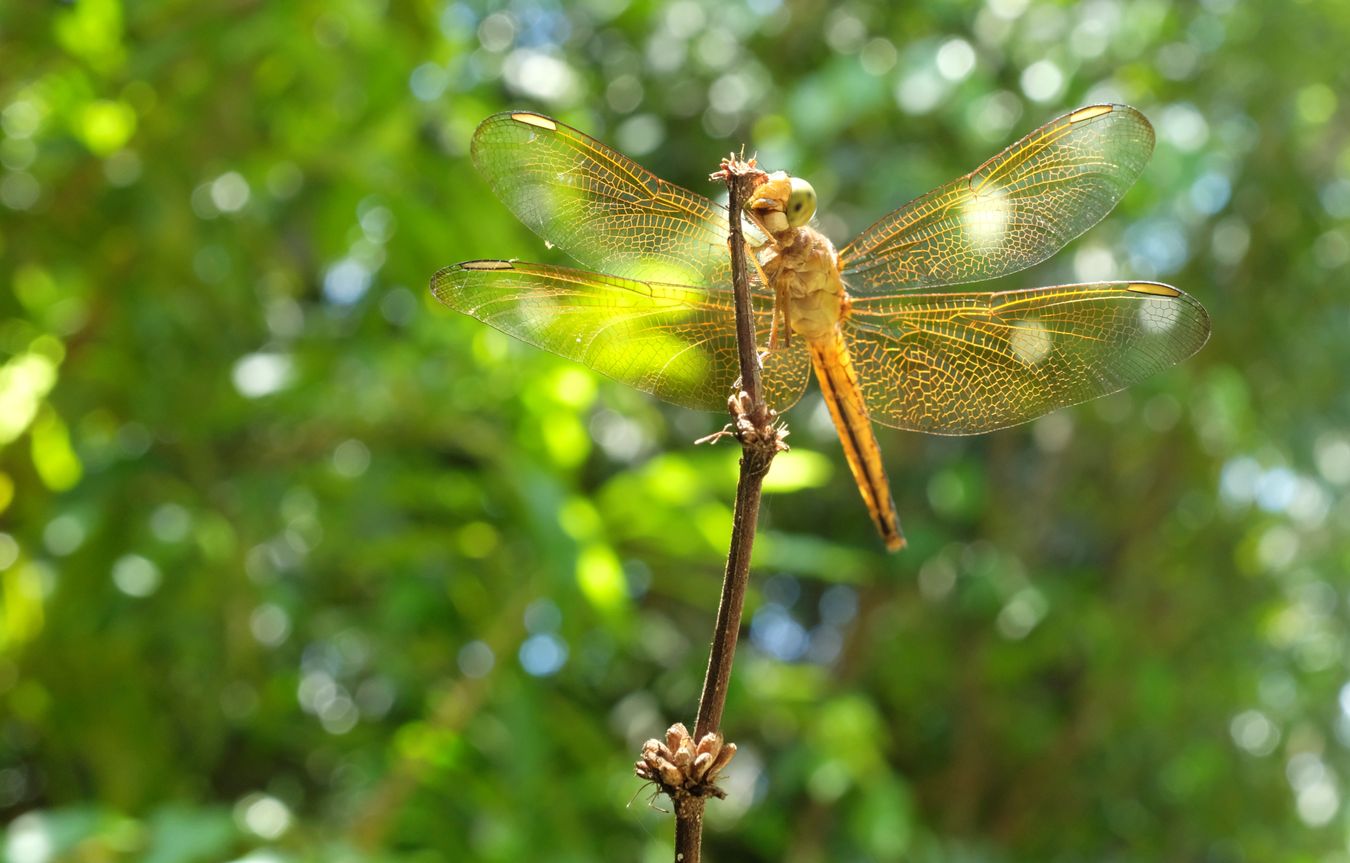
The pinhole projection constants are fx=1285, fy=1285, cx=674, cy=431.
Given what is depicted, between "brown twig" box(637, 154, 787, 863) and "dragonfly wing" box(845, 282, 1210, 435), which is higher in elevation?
"dragonfly wing" box(845, 282, 1210, 435)

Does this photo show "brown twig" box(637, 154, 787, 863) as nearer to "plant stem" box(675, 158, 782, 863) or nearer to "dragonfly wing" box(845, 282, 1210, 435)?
"plant stem" box(675, 158, 782, 863)

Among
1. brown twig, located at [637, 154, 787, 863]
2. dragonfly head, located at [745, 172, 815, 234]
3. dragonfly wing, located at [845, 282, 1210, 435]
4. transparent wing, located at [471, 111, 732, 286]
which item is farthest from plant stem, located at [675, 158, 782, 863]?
dragonfly wing, located at [845, 282, 1210, 435]

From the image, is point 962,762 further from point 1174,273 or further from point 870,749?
point 1174,273

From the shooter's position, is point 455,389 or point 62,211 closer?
point 455,389

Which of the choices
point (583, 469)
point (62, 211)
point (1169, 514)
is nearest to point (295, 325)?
point (62, 211)

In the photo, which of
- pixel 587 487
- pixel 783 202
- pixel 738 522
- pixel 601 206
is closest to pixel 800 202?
pixel 783 202

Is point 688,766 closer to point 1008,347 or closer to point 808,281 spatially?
point 808,281

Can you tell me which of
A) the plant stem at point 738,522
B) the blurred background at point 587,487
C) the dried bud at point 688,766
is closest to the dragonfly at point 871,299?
the plant stem at point 738,522
